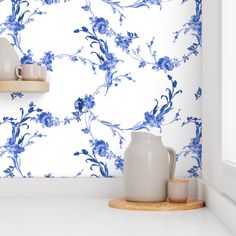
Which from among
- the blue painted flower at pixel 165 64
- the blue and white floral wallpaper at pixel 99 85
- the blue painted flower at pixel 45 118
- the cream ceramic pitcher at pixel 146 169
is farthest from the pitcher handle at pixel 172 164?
the blue painted flower at pixel 45 118

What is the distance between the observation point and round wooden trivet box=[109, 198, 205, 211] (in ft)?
5.70

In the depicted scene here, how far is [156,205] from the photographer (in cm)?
178

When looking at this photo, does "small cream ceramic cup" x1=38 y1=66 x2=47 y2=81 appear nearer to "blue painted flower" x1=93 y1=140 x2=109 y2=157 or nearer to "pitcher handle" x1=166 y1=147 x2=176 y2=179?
"blue painted flower" x1=93 y1=140 x2=109 y2=157

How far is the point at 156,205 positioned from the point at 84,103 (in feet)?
1.75

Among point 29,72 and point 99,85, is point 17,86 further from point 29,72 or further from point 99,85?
point 99,85

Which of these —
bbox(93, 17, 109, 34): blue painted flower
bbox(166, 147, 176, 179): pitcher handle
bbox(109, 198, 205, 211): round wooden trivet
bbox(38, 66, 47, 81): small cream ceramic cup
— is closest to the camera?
bbox(109, 198, 205, 211): round wooden trivet

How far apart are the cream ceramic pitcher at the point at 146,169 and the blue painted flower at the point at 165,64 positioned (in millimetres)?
360

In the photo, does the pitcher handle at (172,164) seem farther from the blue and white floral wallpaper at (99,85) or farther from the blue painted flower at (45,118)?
the blue painted flower at (45,118)

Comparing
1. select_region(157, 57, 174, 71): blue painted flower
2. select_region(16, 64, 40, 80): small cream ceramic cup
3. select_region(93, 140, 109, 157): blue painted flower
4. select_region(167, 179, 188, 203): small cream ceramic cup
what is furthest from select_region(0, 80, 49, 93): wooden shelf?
select_region(167, 179, 188, 203): small cream ceramic cup

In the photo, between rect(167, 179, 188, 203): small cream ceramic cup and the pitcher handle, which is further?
the pitcher handle

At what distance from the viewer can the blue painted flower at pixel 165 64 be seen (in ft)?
6.95

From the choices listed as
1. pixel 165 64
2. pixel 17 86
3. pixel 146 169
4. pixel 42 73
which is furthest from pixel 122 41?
pixel 146 169

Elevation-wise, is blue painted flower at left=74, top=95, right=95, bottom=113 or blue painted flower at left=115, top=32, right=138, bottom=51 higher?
blue painted flower at left=115, top=32, right=138, bottom=51

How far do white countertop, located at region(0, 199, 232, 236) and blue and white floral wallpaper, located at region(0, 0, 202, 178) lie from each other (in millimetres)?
249
